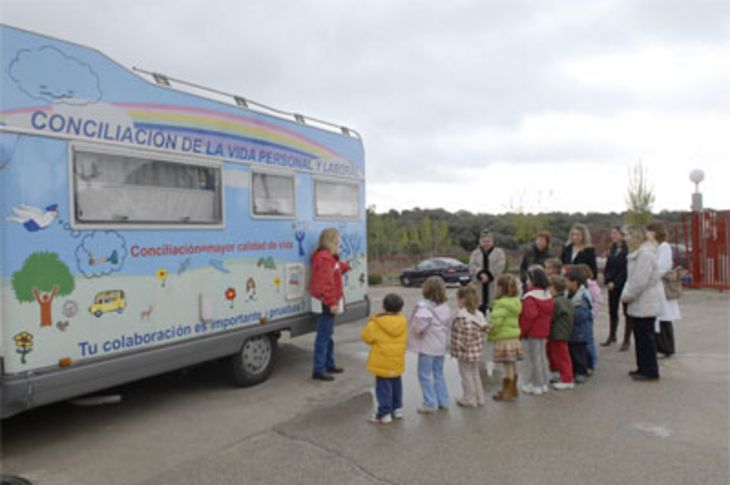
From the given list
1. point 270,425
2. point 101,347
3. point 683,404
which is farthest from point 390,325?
point 683,404

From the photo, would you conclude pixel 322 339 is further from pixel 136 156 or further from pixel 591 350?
pixel 591 350

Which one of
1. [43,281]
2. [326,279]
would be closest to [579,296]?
[326,279]

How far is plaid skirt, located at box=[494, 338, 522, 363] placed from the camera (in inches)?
227

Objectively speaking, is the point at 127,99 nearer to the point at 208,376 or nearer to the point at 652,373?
the point at 208,376

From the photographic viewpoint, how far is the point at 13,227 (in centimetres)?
420

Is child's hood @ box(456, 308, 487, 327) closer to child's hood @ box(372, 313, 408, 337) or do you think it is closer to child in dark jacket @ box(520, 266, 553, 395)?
child in dark jacket @ box(520, 266, 553, 395)

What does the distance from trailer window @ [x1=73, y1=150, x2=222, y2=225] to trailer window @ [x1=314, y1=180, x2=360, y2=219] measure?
5.73 feet

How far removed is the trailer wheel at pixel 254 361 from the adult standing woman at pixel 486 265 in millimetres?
3707

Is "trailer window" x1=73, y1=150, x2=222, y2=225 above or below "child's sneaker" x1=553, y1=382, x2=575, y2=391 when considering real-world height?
above

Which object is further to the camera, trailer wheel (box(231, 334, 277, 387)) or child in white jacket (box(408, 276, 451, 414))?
trailer wheel (box(231, 334, 277, 387))

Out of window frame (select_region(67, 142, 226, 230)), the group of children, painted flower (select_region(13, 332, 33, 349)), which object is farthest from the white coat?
painted flower (select_region(13, 332, 33, 349))

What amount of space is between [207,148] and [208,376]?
283 centimetres

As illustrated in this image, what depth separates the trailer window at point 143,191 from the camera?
4.77 meters

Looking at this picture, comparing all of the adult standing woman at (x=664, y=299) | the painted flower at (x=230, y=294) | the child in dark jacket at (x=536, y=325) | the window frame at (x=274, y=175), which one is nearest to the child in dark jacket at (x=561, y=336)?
the child in dark jacket at (x=536, y=325)
